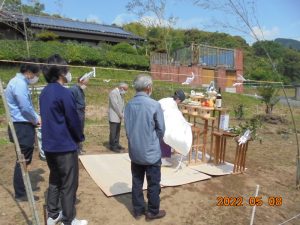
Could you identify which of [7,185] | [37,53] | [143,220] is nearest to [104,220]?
[143,220]

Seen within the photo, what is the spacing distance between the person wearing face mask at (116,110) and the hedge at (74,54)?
9.12 m

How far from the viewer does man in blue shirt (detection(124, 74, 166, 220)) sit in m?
3.34

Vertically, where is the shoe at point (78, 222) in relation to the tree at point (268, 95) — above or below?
below

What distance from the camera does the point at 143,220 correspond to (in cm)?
355

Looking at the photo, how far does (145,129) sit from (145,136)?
7 centimetres

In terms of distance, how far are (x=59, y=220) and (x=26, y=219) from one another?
16.7 inches

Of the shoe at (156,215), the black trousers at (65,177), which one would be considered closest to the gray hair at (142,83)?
the black trousers at (65,177)

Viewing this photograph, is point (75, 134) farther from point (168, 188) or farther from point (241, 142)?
point (241, 142)

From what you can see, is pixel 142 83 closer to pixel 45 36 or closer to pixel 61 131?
pixel 61 131

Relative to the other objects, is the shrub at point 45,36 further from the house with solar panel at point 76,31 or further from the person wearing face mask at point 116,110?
the person wearing face mask at point 116,110

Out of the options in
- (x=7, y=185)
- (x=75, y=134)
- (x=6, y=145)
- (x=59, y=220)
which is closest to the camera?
(x=75, y=134)

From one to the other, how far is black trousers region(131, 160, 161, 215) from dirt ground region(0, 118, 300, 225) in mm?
145

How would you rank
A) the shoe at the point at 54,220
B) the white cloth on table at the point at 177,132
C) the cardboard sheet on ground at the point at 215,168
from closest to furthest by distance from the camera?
the shoe at the point at 54,220
the white cloth on table at the point at 177,132
the cardboard sheet on ground at the point at 215,168

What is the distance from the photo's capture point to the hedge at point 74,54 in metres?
14.8
